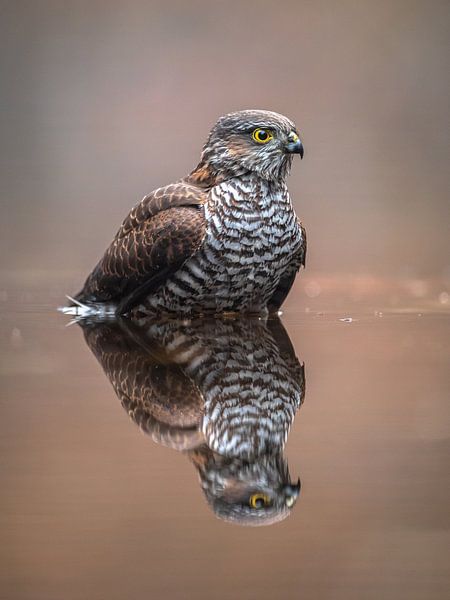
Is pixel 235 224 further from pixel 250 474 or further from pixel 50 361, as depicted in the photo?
pixel 250 474

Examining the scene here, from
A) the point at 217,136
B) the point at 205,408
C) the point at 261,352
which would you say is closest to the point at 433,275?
the point at 217,136

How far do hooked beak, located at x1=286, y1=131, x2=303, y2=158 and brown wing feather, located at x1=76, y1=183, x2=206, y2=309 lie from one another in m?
0.54

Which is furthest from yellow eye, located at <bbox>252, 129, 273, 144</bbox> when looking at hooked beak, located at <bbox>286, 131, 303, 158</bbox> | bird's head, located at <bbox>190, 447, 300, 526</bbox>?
bird's head, located at <bbox>190, 447, 300, 526</bbox>

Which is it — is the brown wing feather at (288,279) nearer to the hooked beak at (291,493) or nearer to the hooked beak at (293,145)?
the hooked beak at (293,145)

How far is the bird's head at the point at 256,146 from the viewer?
18.7 feet

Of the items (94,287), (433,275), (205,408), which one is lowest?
(433,275)

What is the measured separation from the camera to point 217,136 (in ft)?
19.2

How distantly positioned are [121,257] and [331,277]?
2.77 m

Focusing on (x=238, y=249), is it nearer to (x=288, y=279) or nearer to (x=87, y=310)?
(x=288, y=279)

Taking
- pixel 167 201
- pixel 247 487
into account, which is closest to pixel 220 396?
pixel 247 487

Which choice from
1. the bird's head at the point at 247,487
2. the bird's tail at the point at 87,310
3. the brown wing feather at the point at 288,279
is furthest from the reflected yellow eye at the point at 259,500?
the bird's tail at the point at 87,310

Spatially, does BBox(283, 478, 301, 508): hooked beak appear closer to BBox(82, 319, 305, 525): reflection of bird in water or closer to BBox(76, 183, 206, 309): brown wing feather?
BBox(82, 319, 305, 525): reflection of bird in water

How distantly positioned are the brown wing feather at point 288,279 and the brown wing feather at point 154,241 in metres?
0.71

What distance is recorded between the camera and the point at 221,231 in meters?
5.53
